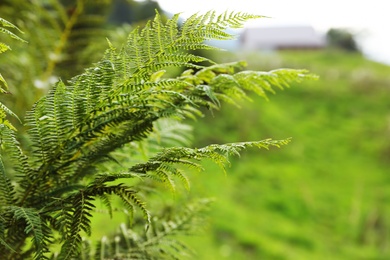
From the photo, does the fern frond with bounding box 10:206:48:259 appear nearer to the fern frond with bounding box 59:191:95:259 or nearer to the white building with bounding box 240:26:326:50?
the fern frond with bounding box 59:191:95:259

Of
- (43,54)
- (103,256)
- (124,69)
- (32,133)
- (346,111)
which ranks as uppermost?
(124,69)

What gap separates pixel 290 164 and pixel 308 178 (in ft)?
3.50

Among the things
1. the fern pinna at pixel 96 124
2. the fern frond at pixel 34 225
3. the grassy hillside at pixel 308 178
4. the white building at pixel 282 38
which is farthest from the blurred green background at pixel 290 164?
the white building at pixel 282 38

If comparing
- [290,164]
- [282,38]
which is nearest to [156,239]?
[290,164]

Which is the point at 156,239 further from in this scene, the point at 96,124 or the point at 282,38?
the point at 282,38

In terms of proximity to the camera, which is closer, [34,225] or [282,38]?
[34,225]

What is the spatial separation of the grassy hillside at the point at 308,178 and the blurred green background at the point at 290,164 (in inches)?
1.1

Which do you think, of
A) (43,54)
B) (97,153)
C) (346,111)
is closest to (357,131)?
(346,111)

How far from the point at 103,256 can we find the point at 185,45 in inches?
23.2

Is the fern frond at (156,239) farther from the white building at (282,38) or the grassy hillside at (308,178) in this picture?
the white building at (282,38)

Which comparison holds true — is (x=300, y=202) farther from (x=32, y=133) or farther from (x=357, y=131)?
(x=32, y=133)

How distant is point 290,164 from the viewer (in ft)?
50.9

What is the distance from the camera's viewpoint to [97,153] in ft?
3.81

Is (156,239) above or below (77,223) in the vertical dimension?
below
